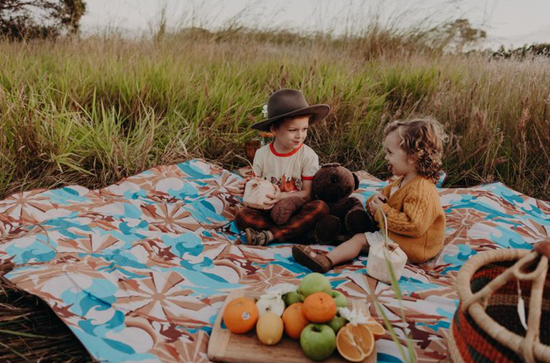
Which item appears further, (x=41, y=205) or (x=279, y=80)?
(x=279, y=80)

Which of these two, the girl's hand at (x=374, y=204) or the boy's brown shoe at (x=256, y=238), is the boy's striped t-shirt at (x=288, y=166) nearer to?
the boy's brown shoe at (x=256, y=238)

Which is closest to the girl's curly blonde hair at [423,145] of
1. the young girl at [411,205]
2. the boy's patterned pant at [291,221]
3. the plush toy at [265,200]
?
the young girl at [411,205]

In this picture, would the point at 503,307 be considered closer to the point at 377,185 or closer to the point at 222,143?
the point at 377,185

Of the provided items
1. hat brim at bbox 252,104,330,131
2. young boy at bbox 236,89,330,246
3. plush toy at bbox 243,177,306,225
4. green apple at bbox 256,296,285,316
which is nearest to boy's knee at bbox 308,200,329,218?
young boy at bbox 236,89,330,246

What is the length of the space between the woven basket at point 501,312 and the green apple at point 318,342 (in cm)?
48

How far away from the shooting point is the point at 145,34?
656 centimetres

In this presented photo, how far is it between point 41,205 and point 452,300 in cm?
285

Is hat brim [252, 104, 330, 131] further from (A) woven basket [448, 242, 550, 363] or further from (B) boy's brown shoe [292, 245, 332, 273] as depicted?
(A) woven basket [448, 242, 550, 363]

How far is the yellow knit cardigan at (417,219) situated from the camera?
2.66 meters

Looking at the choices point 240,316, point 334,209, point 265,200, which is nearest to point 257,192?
point 265,200

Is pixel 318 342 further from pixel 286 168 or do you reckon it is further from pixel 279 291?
pixel 286 168

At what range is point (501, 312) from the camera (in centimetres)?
189

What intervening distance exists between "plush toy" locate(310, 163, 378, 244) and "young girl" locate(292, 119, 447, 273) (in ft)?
0.46

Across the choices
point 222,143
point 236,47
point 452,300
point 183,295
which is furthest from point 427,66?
point 183,295
